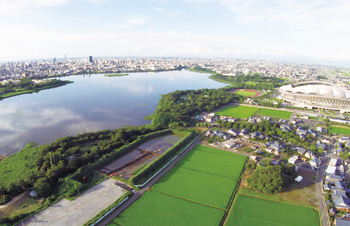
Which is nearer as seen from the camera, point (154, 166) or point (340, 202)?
point (340, 202)

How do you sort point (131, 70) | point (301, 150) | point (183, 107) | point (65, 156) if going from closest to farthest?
point (65, 156) < point (301, 150) < point (183, 107) < point (131, 70)

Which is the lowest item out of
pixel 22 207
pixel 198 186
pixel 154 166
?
pixel 22 207

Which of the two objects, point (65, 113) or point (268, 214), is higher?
point (65, 113)

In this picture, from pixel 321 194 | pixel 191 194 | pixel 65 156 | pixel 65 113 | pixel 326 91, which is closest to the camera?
pixel 191 194

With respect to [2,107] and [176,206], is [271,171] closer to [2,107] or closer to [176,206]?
[176,206]

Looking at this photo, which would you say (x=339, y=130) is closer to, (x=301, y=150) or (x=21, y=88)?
(x=301, y=150)

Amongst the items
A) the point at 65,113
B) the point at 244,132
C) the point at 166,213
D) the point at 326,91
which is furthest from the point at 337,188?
the point at 65,113

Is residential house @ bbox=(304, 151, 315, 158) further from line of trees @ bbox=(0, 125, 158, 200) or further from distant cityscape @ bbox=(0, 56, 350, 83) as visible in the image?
distant cityscape @ bbox=(0, 56, 350, 83)

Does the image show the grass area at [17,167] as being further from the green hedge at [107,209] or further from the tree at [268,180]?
the tree at [268,180]
